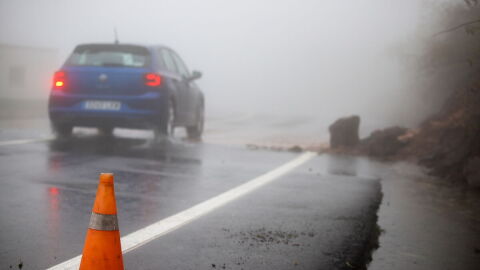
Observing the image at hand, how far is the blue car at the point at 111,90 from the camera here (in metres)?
10.9

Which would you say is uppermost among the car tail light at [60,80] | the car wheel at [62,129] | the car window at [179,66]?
the car window at [179,66]

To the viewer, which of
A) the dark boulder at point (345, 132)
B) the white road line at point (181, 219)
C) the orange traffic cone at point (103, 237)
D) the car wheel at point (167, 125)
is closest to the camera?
the orange traffic cone at point (103, 237)

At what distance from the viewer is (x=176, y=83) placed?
12.3 metres

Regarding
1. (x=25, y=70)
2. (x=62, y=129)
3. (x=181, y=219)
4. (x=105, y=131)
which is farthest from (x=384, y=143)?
(x=25, y=70)

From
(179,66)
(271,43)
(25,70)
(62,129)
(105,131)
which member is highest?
(271,43)

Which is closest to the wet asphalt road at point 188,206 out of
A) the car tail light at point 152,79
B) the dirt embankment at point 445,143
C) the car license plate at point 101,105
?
the car license plate at point 101,105

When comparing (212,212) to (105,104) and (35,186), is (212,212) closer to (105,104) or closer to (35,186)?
(35,186)

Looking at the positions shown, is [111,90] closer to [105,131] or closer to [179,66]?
[179,66]

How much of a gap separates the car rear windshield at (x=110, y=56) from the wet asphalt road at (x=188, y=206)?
1.70m

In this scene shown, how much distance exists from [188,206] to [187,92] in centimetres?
742

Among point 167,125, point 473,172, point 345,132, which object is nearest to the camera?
point 473,172

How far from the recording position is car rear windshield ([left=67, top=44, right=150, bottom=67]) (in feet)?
36.6

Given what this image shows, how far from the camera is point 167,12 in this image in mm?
127938

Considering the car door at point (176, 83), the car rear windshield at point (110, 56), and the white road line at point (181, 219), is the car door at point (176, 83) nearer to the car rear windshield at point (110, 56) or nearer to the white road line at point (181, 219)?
the car rear windshield at point (110, 56)
